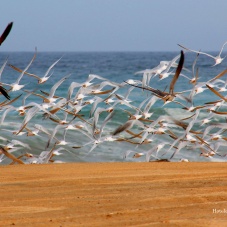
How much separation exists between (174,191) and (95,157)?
22.1 feet

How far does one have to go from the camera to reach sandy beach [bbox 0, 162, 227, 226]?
157 inches

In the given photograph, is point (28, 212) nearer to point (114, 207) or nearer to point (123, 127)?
point (114, 207)

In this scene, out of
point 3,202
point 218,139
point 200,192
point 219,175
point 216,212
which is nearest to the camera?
point 216,212

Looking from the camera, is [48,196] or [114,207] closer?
[114,207]

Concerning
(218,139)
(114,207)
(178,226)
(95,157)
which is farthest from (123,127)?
(178,226)

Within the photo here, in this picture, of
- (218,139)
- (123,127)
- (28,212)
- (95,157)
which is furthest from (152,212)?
(95,157)

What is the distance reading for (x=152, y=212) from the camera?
4184 millimetres

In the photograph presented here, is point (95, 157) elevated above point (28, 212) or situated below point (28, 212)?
below

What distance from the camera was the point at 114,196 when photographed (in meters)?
4.74

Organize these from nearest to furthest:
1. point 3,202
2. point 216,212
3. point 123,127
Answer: point 216,212
point 3,202
point 123,127

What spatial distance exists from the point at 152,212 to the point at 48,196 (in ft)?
2.83

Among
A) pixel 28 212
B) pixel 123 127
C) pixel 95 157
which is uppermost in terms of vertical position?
pixel 28 212

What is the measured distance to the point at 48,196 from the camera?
4.77 m

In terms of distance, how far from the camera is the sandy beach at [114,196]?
4000 millimetres
